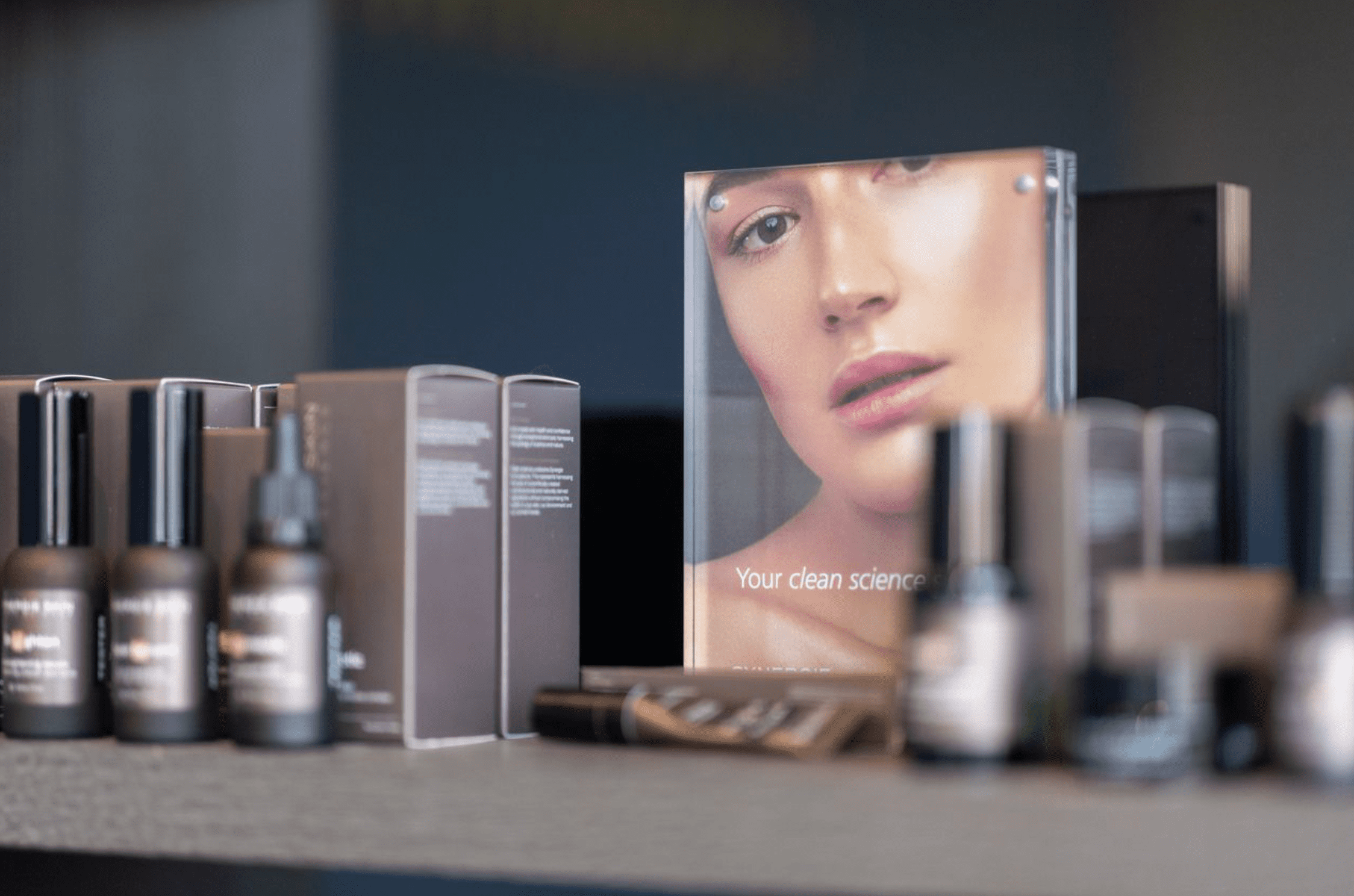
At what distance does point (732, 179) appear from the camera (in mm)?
915

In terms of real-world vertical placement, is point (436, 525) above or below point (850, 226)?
below

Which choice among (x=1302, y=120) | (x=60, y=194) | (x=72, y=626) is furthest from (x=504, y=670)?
(x=60, y=194)

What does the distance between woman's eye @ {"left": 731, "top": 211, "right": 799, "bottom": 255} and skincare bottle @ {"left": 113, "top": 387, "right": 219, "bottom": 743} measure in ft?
1.00

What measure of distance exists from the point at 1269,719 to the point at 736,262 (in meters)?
0.39

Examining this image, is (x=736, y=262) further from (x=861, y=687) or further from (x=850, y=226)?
(x=861, y=687)

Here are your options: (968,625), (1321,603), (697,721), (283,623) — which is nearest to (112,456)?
(283,623)

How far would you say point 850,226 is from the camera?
2.86 ft

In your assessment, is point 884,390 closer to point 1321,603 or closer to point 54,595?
point 1321,603

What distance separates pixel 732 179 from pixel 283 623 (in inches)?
14.1

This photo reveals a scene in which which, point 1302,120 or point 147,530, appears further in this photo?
point 1302,120

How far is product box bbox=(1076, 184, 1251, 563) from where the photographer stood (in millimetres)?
840

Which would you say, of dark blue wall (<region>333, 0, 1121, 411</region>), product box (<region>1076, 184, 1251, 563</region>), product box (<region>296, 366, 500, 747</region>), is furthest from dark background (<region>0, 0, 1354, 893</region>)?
product box (<region>296, 366, 500, 747</region>)

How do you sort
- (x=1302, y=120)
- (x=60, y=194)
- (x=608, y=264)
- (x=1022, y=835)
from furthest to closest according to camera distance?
(x=60, y=194) → (x=608, y=264) → (x=1302, y=120) → (x=1022, y=835)

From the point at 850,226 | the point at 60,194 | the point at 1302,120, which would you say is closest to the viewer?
the point at 850,226
